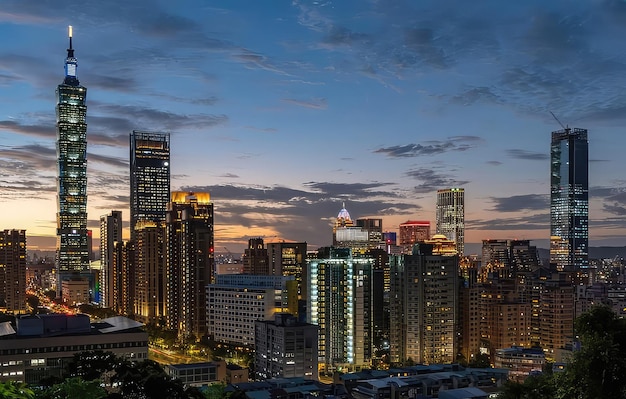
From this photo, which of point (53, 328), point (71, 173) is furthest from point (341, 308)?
point (71, 173)

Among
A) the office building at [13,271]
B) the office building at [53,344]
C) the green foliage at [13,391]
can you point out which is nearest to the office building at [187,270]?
the office building at [13,271]

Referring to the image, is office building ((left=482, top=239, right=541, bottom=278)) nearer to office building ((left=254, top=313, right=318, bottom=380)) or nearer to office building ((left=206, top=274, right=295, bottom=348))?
office building ((left=206, top=274, right=295, bottom=348))

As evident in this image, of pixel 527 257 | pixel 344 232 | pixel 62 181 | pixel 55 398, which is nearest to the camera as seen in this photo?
pixel 55 398

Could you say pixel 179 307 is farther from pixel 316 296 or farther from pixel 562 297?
pixel 562 297

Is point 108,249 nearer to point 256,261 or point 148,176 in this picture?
point 148,176

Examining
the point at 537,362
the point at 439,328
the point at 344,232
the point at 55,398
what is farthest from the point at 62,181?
the point at 55,398

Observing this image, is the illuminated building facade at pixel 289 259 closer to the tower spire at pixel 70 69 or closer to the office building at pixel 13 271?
the office building at pixel 13 271
